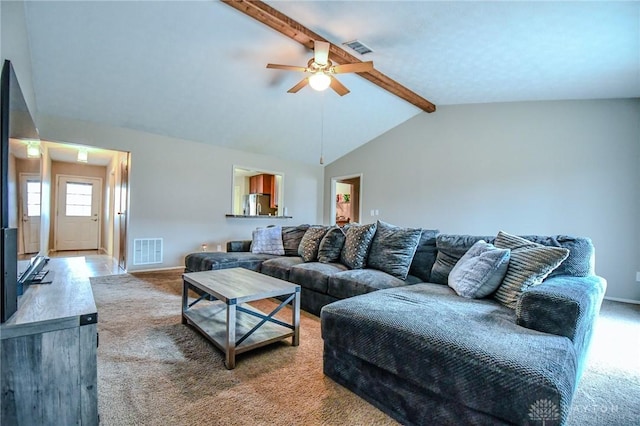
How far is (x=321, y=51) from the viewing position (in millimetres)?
3082

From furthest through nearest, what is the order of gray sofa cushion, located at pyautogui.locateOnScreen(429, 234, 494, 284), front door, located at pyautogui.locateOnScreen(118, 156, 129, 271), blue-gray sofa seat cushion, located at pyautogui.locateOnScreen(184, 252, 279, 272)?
1. front door, located at pyautogui.locateOnScreen(118, 156, 129, 271)
2. blue-gray sofa seat cushion, located at pyautogui.locateOnScreen(184, 252, 279, 272)
3. gray sofa cushion, located at pyautogui.locateOnScreen(429, 234, 494, 284)

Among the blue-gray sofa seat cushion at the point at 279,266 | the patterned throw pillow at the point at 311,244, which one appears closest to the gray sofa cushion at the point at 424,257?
the patterned throw pillow at the point at 311,244

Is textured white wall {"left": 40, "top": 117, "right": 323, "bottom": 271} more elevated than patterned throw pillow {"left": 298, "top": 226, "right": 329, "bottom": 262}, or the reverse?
textured white wall {"left": 40, "top": 117, "right": 323, "bottom": 271}

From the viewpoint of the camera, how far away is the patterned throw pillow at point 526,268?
181 cm

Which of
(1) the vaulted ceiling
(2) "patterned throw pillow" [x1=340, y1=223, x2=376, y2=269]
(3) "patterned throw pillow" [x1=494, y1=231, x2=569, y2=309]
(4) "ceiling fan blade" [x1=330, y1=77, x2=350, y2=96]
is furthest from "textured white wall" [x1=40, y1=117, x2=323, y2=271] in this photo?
(3) "patterned throw pillow" [x1=494, y1=231, x2=569, y2=309]

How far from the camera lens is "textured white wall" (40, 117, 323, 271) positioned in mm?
4484

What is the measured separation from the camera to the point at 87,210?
7984mm

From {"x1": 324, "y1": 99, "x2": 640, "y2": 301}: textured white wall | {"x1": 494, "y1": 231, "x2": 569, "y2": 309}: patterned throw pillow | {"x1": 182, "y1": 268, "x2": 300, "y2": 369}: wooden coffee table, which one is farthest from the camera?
{"x1": 324, "y1": 99, "x2": 640, "y2": 301}: textured white wall

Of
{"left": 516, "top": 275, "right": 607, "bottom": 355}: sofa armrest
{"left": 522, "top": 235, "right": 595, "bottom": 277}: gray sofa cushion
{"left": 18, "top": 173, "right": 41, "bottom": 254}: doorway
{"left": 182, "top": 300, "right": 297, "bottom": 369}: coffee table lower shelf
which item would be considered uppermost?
{"left": 18, "top": 173, "right": 41, "bottom": 254}: doorway

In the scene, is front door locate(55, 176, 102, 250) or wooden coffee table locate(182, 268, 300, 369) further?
front door locate(55, 176, 102, 250)

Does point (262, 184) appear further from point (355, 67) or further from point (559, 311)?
point (559, 311)


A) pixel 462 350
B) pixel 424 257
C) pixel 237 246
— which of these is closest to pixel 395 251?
pixel 424 257

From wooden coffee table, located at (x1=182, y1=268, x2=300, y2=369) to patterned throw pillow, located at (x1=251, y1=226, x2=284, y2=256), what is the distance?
1447 millimetres

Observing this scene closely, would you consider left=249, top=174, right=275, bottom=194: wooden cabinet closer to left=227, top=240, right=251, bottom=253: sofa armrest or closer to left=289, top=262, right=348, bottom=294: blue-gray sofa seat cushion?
left=227, top=240, right=251, bottom=253: sofa armrest
